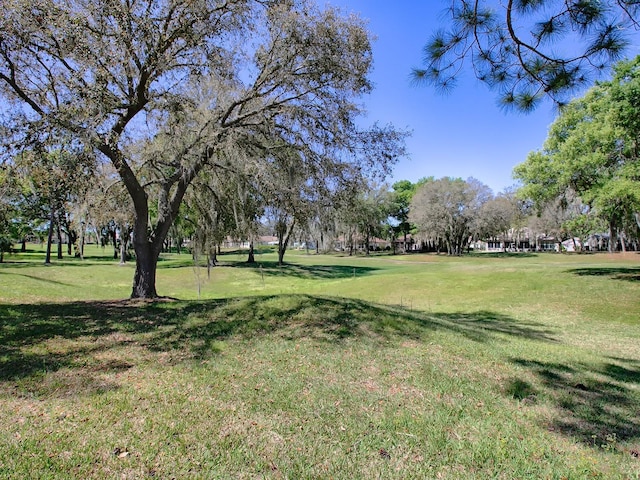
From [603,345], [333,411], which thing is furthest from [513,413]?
[603,345]

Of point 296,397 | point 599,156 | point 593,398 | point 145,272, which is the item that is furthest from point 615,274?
point 145,272

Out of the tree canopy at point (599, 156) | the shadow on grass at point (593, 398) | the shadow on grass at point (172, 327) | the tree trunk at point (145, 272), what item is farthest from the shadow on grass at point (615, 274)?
the tree trunk at point (145, 272)

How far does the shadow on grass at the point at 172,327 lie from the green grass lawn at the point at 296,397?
4 centimetres

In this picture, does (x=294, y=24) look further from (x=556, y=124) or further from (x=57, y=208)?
(x=556, y=124)

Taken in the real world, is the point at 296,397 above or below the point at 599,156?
below

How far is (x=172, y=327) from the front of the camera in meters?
6.70

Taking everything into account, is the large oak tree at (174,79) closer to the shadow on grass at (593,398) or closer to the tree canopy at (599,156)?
the shadow on grass at (593,398)

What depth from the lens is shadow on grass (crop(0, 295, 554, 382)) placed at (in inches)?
206

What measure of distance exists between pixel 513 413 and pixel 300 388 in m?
2.28

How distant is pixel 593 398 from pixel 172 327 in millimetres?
6285

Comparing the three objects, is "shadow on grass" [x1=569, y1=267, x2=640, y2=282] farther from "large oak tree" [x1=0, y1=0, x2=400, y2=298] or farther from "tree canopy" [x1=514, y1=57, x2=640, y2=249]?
"large oak tree" [x1=0, y1=0, x2=400, y2=298]

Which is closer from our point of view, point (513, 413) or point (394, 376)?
point (513, 413)

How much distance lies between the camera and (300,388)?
14.3ft

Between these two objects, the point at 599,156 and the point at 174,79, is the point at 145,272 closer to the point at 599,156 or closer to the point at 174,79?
the point at 174,79
